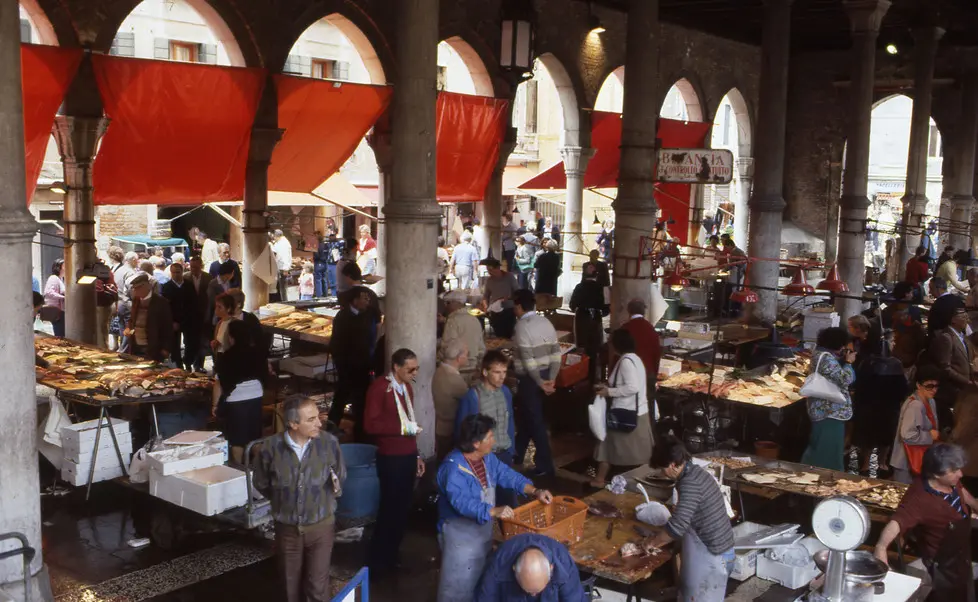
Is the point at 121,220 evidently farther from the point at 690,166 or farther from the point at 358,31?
the point at 690,166

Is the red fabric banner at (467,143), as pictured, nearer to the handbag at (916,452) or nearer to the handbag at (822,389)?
the handbag at (822,389)

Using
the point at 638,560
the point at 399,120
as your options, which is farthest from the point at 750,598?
the point at 399,120

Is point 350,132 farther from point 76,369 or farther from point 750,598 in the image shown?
point 750,598

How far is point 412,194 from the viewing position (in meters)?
8.93

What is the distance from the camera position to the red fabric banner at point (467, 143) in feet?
51.9

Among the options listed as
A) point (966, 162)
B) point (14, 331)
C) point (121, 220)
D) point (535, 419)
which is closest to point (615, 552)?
point (535, 419)

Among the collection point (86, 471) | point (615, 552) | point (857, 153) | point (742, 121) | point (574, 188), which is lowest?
point (86, 471)

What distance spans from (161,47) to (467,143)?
10.8 meters

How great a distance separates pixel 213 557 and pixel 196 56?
62.4ft

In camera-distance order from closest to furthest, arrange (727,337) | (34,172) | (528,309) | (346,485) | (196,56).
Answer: (346,485) → (528,309) → (34,172) → (727,337) → (196,56)

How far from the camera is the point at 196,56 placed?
955 inches

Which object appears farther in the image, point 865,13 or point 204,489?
point 865,13

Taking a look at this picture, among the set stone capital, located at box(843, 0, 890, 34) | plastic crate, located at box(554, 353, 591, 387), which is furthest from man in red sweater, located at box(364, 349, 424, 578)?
stone capital, located at box(843, 0, 890, 34)

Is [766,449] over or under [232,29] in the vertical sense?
under
